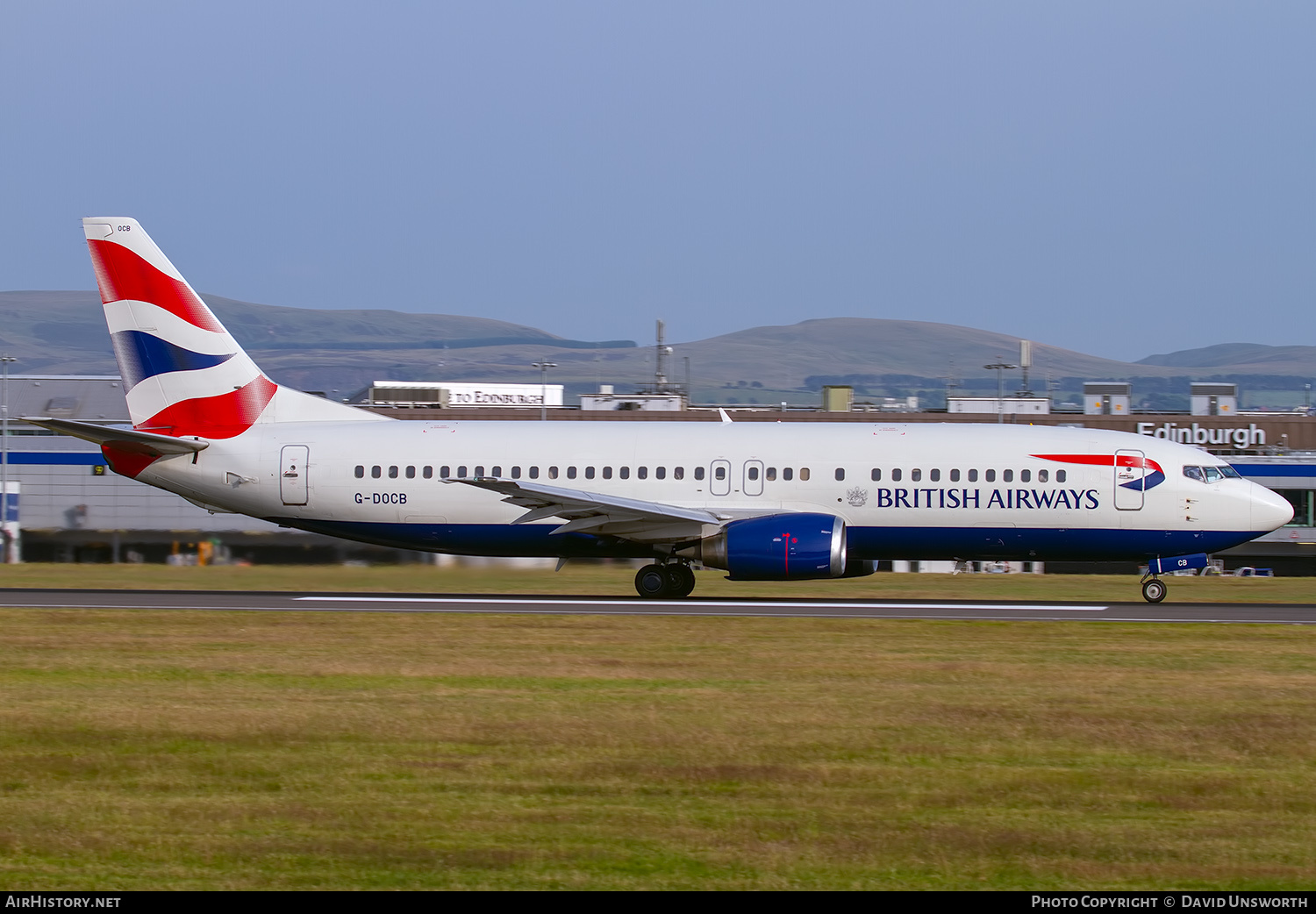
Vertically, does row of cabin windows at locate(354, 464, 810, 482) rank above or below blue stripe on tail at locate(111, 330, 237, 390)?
below

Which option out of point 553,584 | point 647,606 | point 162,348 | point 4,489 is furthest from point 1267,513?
point 4,489

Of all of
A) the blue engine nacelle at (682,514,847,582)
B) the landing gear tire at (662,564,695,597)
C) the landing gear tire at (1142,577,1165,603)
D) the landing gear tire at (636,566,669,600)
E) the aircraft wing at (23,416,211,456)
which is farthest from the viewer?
the landing gear tire at (1142,577,1165,603)

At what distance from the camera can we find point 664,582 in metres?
28.6

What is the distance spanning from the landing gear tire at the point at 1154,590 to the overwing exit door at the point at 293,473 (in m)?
17.3

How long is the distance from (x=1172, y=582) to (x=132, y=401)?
29.7 metres

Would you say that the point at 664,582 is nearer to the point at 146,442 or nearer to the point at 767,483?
the point at 767,483

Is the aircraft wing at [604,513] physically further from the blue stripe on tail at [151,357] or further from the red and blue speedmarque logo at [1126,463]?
the red and blue speedmarque logo at [1126,463]

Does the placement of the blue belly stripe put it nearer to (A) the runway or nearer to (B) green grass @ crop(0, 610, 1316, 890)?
(A) the runway

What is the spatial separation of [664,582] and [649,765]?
54.7ft

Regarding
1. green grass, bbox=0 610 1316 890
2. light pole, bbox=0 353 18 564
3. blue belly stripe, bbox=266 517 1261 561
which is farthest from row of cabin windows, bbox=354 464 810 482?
light pole, bbox=0 353 18 564

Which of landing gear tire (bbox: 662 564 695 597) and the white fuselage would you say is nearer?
the white fuselage

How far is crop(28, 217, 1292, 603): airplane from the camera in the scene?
92.5ft
